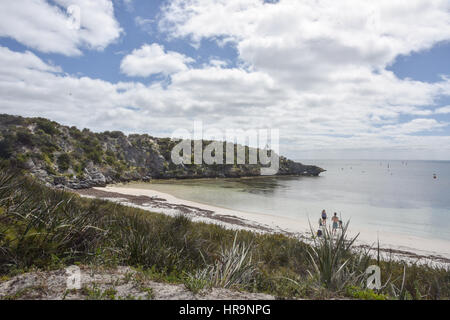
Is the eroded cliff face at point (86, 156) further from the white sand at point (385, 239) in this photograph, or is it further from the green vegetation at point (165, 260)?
the white sand at point (385, 239)

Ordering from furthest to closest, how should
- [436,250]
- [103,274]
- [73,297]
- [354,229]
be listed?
[354,229]
[436,250]
[103,274]
[73,297]

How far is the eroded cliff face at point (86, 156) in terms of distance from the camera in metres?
31.6

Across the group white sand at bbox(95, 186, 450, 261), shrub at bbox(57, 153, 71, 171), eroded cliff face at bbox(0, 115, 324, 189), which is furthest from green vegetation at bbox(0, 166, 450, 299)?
shrub at bbox(57, 153, 71, 171)

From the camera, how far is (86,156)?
137 feet

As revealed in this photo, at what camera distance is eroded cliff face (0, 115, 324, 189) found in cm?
3162

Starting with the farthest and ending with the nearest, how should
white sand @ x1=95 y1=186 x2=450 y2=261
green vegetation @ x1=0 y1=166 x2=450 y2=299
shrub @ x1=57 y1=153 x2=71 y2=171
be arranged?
shrub @ x1=57 y1=153 x2=71 y2=171 < white sand @ x1=95 y1=186 x2=450 y2=261 < green vegetation @ x1=0 y1=166 x2=450 y2=299

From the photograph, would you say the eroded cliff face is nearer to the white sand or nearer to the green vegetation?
the green vegetation

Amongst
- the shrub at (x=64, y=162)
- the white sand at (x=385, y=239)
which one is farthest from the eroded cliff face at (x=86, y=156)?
the white sand at (x=385, y=239)

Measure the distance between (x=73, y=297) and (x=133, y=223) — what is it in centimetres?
336

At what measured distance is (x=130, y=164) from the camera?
54.5 meters
